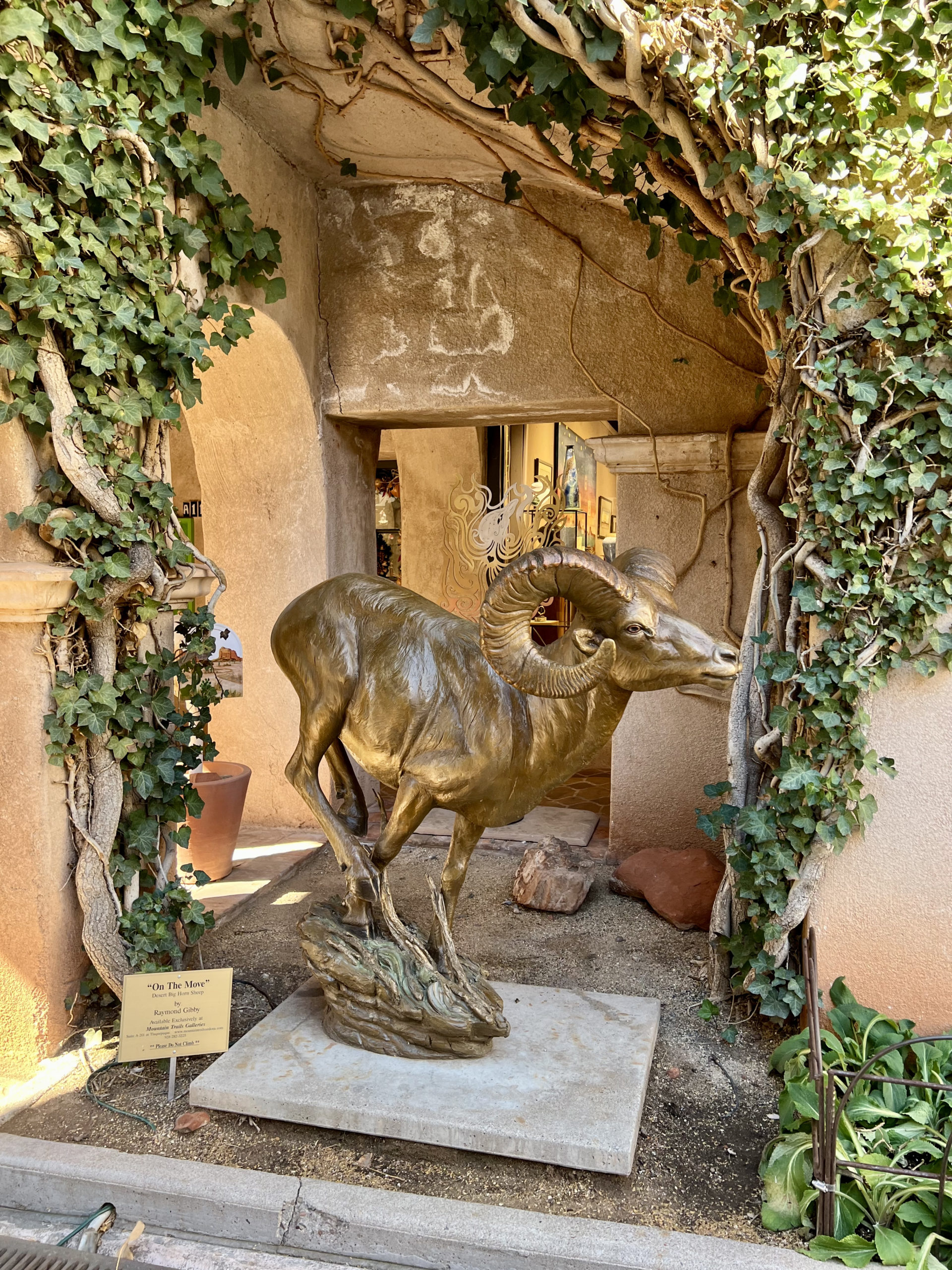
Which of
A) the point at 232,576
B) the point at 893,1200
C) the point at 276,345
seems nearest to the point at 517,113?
the point at 276,345

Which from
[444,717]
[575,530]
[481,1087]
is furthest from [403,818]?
[575,530]

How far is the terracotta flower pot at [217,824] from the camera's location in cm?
461

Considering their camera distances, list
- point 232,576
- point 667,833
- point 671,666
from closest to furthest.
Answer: point 671,666, point 667,833, point 232,576

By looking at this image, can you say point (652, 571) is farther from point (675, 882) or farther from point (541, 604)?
point (675, 882)

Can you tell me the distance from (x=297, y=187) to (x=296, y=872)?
3893mm

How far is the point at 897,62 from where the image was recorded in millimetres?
2559

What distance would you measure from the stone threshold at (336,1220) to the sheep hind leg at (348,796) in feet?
3.85

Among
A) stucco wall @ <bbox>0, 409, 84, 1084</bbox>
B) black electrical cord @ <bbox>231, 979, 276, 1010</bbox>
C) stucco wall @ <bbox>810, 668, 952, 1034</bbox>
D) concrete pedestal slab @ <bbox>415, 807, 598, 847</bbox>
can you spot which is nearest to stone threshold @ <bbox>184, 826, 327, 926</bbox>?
black electrical cord @ <bbox>231, 979, 276, 1010</bbox>

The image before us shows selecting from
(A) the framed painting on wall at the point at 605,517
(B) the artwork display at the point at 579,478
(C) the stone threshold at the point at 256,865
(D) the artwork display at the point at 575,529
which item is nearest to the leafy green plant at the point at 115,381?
(C) the stone threshold at the point at 256,865

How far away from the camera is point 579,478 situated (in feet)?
28.3

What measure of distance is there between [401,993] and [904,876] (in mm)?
1747

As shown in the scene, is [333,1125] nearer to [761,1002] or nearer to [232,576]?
[761,1002]

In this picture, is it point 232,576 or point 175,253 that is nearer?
point 175,253

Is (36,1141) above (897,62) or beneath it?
beneath
